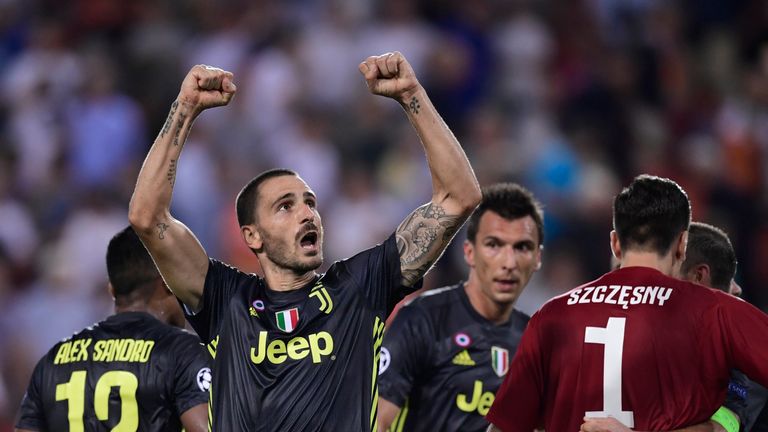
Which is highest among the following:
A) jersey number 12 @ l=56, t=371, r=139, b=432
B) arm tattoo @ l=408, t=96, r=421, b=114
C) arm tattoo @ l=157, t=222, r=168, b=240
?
arm tattoo @ l=408, t=96, r=421, b=114

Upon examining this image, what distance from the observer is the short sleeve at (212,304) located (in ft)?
17.2

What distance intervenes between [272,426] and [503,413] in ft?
3.26

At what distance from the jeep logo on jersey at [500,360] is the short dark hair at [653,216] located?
1704 mm

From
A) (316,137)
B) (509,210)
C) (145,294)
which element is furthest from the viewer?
(316,137)

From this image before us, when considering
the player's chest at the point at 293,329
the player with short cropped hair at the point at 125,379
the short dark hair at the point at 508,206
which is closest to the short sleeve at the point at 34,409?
the player with short cropped hair at the point at 125,379

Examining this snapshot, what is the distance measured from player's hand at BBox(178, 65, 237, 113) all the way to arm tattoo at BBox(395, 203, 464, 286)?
37.4 inches

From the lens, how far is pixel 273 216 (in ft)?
17.7

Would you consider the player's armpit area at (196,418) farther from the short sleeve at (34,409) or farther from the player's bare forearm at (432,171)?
the player's bare forearm at (432,171)

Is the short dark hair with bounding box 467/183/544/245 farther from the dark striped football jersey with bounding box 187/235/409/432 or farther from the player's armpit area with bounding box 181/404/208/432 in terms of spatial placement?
the player's armpit area with bounding box 181/404/208/432

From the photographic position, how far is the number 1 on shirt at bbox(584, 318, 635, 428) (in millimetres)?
4844

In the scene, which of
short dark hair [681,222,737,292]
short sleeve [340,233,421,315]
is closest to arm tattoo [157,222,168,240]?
short sleeve [340,233,421,315]

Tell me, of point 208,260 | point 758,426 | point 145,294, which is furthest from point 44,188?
point 758,426

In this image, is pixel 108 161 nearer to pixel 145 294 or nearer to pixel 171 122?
pixel 145 294

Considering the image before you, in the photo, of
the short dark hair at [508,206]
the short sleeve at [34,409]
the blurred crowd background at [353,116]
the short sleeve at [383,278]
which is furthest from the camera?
the blurred crowd background at [353,116]
